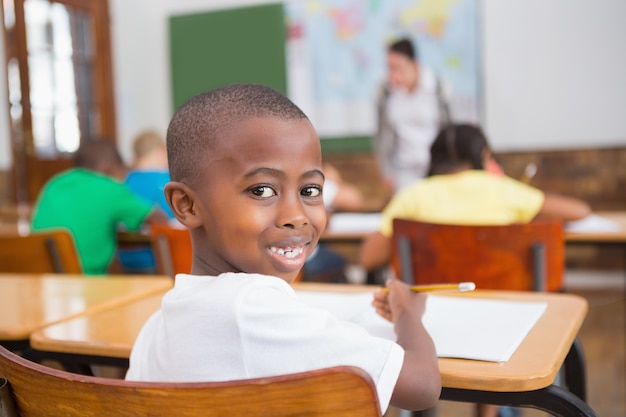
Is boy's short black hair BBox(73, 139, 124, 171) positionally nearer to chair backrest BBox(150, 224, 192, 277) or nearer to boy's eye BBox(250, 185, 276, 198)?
chair backrest BBox(150, 224, 192, 277)

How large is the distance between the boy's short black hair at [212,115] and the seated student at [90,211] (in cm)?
213

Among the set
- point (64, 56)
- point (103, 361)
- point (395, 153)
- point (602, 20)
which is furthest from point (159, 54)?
point (103, 361)

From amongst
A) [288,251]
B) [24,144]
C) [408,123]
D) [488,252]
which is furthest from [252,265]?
[24,144]

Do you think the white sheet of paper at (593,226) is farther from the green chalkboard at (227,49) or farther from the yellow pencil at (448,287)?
the green chalkboard at (227,49)

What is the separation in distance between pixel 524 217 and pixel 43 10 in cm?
498

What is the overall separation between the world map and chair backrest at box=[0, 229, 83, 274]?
153 inches

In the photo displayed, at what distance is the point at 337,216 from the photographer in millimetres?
3227

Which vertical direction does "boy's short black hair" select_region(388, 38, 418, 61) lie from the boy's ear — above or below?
above

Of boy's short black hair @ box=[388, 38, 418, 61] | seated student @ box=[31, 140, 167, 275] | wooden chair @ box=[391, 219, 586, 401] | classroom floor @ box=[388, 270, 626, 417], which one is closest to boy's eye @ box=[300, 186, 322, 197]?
wooden chair @ box=[391, 219, 586, 401]

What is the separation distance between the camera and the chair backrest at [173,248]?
222 centimetres

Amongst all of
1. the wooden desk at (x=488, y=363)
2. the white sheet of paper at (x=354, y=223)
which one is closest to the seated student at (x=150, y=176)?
the white sheet of paper at (x=354, y=223)

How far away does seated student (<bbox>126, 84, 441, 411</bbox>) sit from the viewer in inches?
28.7

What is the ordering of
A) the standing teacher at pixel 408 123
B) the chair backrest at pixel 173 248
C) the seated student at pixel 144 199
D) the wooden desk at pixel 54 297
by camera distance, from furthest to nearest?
the standing teacher at pixel 408 123
the seated student at pixel 144 199
the chair backrest at pixel 173 248
the wooden desk at pixel 54 297

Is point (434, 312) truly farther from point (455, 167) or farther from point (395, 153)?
point (395, 153)
